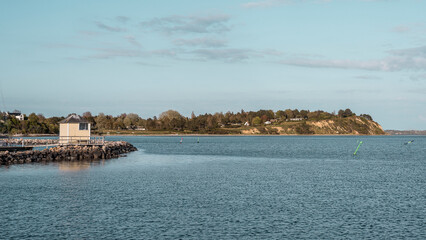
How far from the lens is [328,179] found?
1996 inches

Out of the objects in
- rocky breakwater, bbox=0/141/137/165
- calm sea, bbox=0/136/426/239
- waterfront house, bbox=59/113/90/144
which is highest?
waterfront house, bbox=59/113/90/144

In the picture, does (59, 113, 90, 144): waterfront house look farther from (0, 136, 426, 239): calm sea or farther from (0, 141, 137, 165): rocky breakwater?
(0, 136, 426, 239): calm sea

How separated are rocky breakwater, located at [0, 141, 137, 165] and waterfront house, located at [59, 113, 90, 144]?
307cm

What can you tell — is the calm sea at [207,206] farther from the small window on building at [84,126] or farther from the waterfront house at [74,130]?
the small window on building at [84,126]

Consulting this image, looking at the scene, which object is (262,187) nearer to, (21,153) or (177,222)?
(177,222)

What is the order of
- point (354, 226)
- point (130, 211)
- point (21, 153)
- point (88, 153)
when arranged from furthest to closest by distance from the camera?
point (88, 153) < point (21, 153) < point (130, 211) < point (354, 226)

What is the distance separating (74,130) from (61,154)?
9352 mm

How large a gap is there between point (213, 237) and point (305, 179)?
92.7ft

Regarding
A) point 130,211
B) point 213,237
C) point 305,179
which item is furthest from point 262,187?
point 213,237

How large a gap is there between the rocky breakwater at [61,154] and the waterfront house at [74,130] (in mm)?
3070

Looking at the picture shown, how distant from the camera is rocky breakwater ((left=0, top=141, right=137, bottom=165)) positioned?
68.3 meters

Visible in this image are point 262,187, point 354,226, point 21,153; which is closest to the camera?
point 354,226

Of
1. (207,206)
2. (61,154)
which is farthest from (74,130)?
(207,206)

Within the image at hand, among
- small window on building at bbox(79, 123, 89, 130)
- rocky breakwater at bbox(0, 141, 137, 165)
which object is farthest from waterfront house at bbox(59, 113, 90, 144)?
rocky breakwater at bbox(0, 141, 137, 165)
